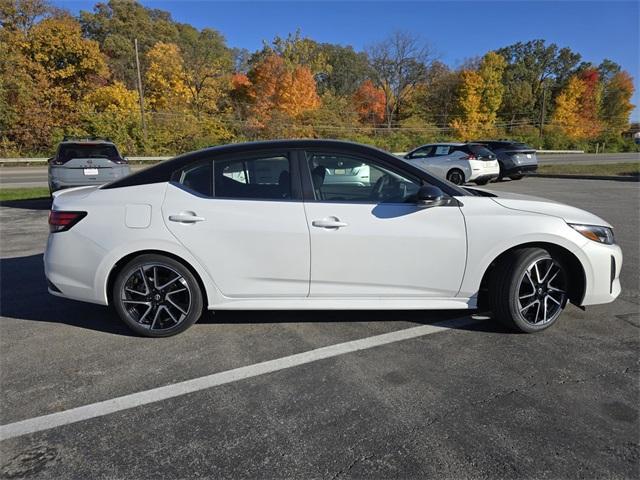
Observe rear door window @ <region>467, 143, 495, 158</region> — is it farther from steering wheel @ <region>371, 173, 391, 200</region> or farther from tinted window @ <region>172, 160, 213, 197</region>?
tinted window @ <region>172, 160, 213, 197</region>

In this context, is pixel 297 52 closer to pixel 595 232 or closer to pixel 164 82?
pixel 164 82

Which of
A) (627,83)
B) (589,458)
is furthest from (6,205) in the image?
(627,83)

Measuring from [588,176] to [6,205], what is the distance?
19.8 meters

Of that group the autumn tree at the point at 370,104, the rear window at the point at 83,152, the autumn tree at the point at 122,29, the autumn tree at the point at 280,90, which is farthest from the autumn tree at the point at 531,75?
the rear window at the point at 83,152

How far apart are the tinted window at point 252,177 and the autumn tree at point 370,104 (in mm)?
52372

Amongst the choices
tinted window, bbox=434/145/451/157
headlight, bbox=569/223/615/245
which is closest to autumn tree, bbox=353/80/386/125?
tinted window, bbox=434/145/451/157

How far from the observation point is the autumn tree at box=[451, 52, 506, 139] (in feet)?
174

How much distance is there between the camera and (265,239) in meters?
3.44

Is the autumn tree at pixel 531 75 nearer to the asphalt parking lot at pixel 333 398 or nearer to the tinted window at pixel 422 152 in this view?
the tinted window at pixel 422 152

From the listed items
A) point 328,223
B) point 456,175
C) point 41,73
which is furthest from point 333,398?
point 41,73

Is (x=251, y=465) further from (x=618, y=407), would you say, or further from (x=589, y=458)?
(x=618, y=407)

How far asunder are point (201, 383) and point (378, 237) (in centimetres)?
165

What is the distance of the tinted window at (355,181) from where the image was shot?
11.6ft

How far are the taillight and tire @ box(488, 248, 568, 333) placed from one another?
11.1 feet
